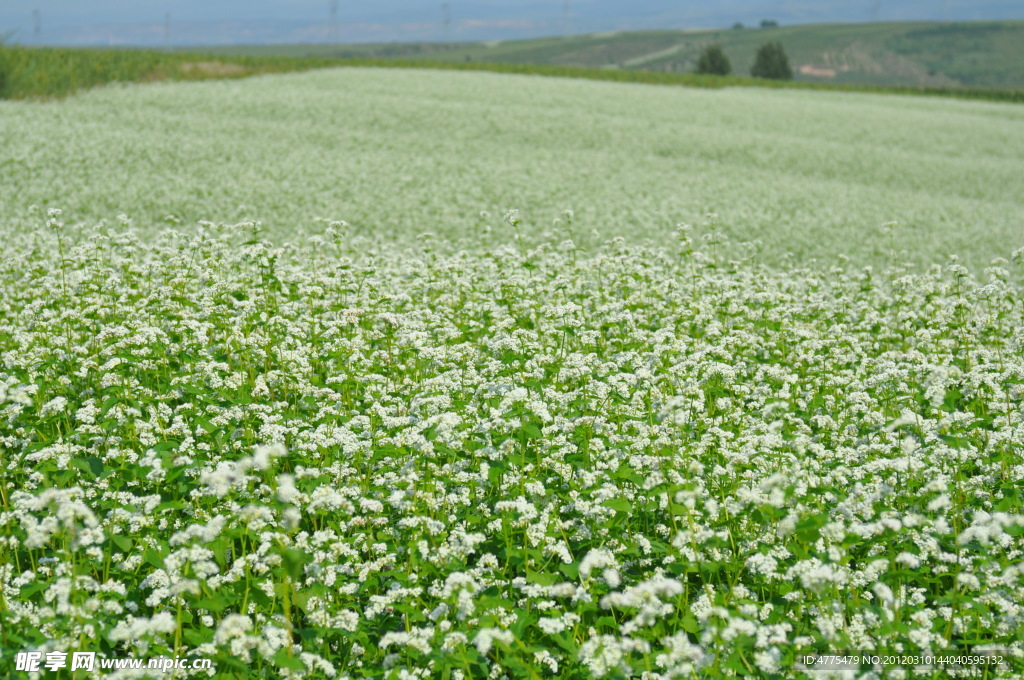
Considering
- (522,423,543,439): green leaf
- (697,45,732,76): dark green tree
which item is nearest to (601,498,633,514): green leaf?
(522,423,543,439): green leaf

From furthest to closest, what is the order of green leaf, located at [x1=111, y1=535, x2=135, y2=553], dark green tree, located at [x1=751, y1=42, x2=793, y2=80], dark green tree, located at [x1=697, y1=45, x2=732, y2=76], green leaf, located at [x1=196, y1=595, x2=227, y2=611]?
dark green tree, located at [x1=751, y1=42, x2=793, y2=80] < dark green tree, located at [x1=697, y1=45, x2=732, y2=76] < green leaf, located at [x1=111, y1=535, x2=135, y2=553] < green leaf, located at [x1=196, y1=595, x2=227, y2=611]

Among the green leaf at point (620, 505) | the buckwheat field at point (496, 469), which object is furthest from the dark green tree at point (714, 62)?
the green leaf at point (620, 505)

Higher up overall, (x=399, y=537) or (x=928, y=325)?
(x=928, y=325)

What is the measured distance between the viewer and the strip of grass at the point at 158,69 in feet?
122

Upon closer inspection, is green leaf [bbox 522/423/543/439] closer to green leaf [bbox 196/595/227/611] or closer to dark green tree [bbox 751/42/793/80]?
green leaf [bbox 196/595/227/611]

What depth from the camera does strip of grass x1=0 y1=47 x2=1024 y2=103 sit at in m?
37.1

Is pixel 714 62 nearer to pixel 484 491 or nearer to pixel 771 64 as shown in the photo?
pixel 771 64

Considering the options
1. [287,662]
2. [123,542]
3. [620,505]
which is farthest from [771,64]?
[287,662]

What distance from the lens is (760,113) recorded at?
44156 mm

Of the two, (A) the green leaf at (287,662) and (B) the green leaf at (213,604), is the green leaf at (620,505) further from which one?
(B) the green leaf at (213,604)

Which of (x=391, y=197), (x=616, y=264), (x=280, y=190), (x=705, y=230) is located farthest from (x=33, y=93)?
(x=616, y=264)

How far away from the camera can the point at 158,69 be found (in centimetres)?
4312

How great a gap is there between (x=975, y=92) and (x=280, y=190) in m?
71.0

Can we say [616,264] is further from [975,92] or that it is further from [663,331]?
[975,92]
